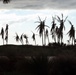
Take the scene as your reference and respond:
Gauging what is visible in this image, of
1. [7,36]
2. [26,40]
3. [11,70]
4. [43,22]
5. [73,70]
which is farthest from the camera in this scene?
[26,40]

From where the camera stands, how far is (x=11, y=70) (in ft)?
75.4

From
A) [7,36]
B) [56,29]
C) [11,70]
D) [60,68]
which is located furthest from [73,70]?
[7,36]

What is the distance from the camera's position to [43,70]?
20.4 meters

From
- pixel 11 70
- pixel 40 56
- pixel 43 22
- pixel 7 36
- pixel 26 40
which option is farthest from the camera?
pixel 26 40

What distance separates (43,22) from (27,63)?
74813mm

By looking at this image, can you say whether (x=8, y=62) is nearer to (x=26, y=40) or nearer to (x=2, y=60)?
(x=2, y=60)

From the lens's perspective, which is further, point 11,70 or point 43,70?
point 11,70

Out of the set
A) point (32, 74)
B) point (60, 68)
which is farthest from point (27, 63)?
point (60, 68)

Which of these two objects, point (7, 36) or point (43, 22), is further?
point (7, 36)

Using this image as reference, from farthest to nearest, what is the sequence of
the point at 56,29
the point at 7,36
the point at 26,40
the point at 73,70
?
the point at 26,40
the point at 7,36
the point at 56,29
the point at 73,70

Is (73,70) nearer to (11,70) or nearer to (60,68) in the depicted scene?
(60,68)

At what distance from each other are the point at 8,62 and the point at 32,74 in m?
4.17

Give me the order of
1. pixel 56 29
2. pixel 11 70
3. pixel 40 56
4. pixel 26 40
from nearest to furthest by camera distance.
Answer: pixel 40 56 → pixel 11 70 → pixel 56 29 → pixel 26 40

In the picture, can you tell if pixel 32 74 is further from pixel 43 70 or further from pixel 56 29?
pixel 56 29
